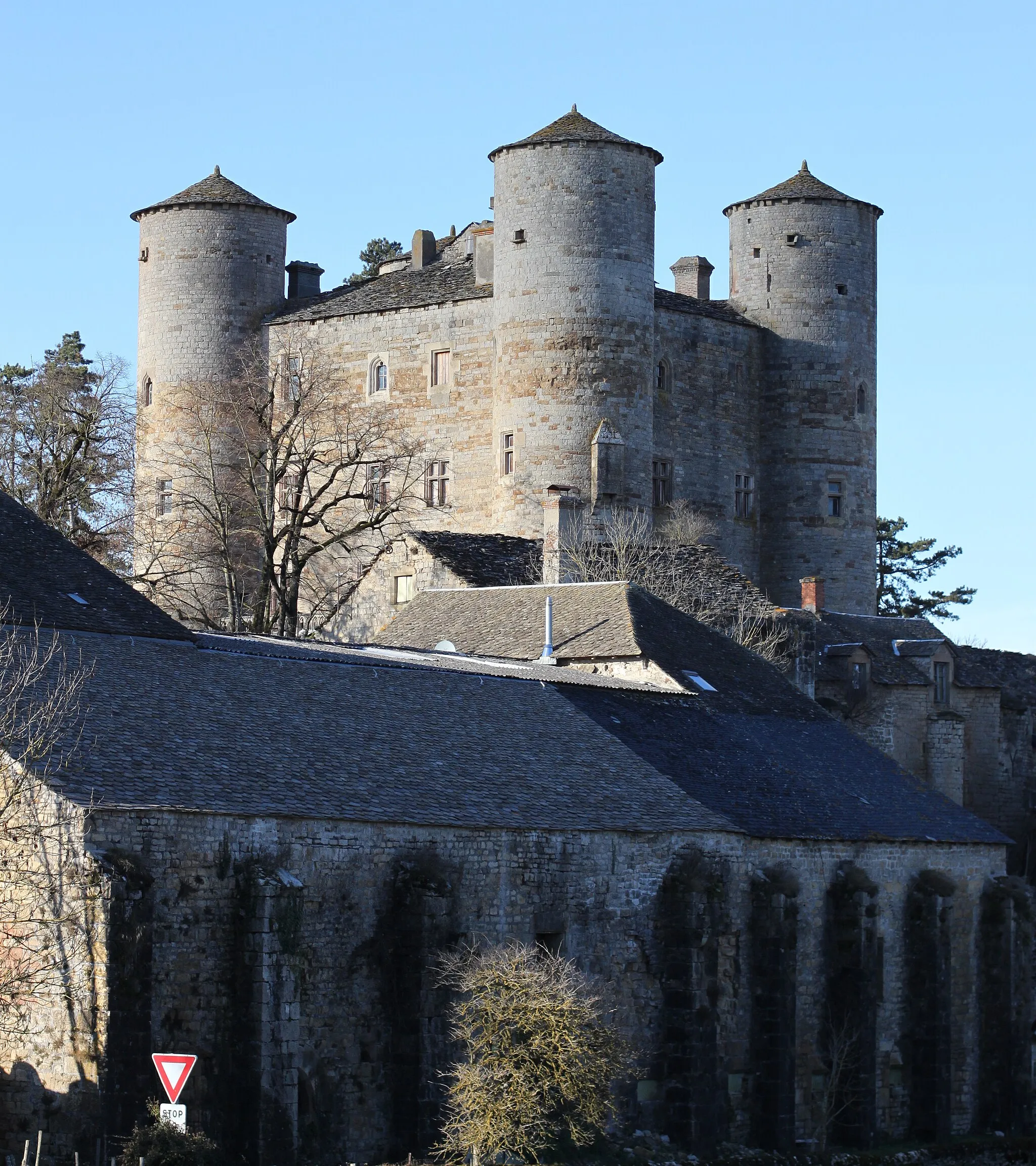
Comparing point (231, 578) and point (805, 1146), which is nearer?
point (805, 1146)

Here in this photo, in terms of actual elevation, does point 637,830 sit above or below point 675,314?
below

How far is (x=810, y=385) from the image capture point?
78438 mm

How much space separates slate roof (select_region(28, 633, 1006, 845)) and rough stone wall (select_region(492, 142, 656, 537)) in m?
24.6

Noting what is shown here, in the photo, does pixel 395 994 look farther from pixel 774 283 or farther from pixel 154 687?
pixel 774 283

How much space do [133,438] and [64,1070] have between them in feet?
147

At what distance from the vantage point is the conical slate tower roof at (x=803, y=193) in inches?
3105

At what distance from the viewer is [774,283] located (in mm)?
78812

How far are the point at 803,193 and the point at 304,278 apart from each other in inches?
654

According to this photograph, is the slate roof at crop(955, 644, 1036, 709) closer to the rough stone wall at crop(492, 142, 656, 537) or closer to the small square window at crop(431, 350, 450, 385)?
the rough stone wall at crop(492, 142, 656, 537)

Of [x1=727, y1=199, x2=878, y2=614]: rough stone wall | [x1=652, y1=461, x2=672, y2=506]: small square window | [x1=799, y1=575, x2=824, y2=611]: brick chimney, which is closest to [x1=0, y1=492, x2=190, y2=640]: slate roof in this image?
[x1=799, y1=575, x2=824, y2=611]: brick chimney

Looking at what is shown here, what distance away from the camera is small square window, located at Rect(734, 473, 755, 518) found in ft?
256

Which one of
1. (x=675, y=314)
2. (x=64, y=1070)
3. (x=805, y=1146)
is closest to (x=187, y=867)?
(x=64, y=1070)

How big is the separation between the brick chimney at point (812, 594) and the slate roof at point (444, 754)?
997 inches

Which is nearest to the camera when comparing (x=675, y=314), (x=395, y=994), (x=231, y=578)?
(x=395, y=994)
